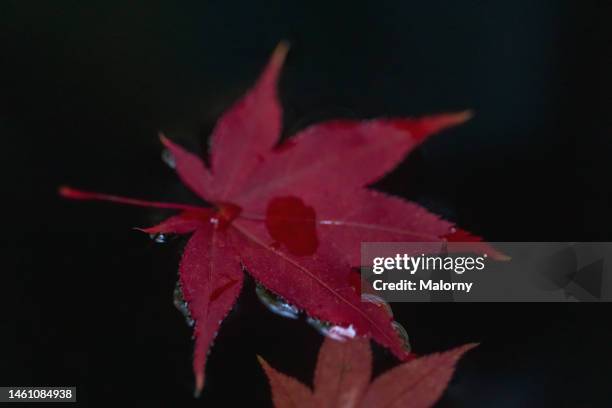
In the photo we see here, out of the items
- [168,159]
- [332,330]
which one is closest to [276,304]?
[332,330]

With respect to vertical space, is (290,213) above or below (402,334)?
above

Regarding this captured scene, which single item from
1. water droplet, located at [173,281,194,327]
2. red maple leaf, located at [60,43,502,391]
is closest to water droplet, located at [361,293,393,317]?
red maple leaf, located at [60,43,502,391]

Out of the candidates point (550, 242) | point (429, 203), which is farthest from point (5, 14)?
point (550, 242)

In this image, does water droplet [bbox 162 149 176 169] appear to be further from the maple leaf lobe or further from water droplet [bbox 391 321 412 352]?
water droplet [bbox 391 321 412 352]

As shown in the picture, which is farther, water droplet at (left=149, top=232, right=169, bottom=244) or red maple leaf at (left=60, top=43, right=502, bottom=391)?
water droplet at (left=149, top=232, right=169, bottom=244)

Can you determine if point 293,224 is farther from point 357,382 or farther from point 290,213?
point 357,382

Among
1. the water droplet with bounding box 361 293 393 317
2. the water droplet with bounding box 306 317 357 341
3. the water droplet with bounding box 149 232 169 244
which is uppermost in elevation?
the water droplet with bounding box 149 232 169 244
